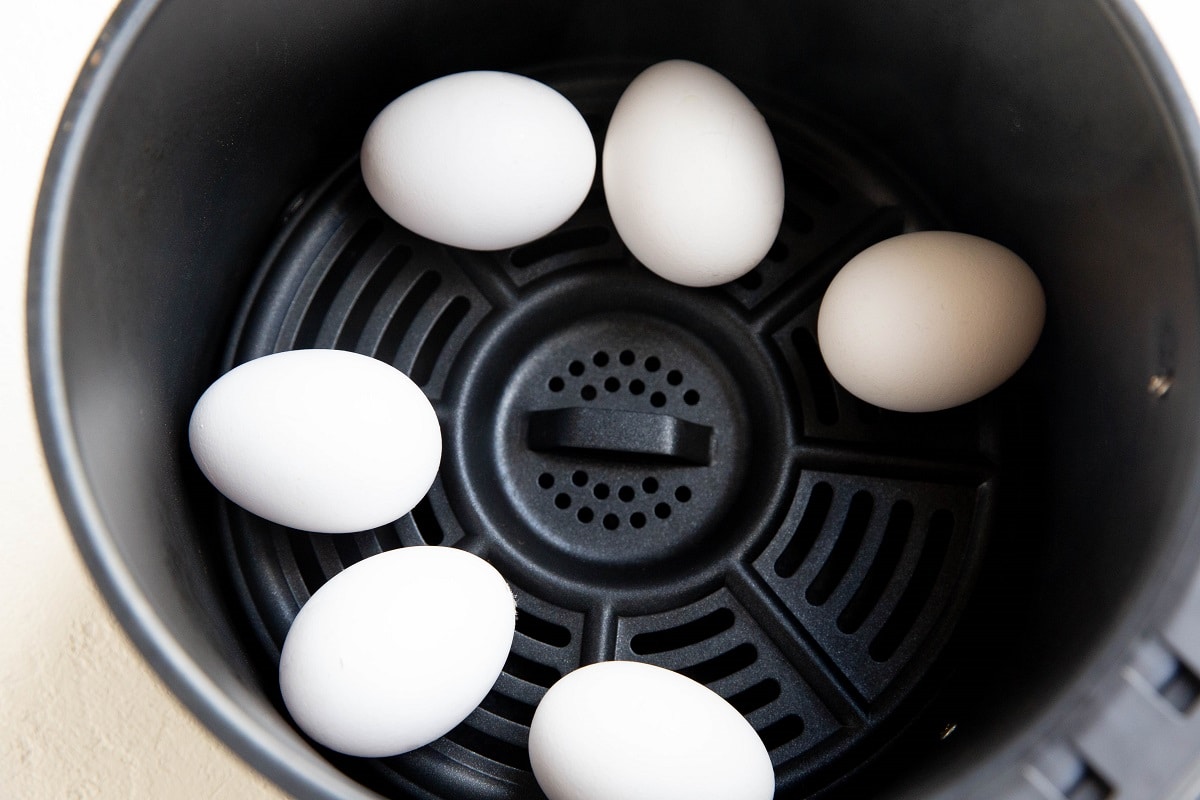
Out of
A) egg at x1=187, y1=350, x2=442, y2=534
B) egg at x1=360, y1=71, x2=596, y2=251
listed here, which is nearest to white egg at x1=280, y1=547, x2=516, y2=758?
egg at x1=187, y1=350, x2=442, y2=534

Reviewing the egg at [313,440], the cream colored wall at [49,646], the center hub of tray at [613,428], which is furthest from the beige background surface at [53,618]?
the center hub of tray at [613,428]

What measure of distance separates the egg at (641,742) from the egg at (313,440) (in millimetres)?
171

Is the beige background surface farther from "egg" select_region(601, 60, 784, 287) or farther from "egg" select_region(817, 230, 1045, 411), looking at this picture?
"egg" select_region(601, 60, 784, 287)

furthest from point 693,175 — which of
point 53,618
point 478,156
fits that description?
point 53,618

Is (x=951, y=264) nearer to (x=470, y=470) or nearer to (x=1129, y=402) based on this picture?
(x=1129, y=402)

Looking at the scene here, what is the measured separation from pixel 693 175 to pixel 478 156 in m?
0.14

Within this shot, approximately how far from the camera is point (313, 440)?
588mm

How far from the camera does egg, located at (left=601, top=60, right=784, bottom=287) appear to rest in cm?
66

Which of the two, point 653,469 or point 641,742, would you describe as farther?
point 653,469

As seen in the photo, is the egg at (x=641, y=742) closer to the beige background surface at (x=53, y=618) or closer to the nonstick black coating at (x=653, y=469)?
the nonstick black coating at (x=653, y=469)

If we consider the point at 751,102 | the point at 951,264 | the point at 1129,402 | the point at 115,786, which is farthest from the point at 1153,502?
the point at 115,786

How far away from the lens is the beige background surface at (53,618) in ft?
2.09

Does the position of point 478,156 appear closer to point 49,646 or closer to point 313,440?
point 313,440

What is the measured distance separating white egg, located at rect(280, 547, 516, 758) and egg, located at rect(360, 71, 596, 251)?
0.24 meters
